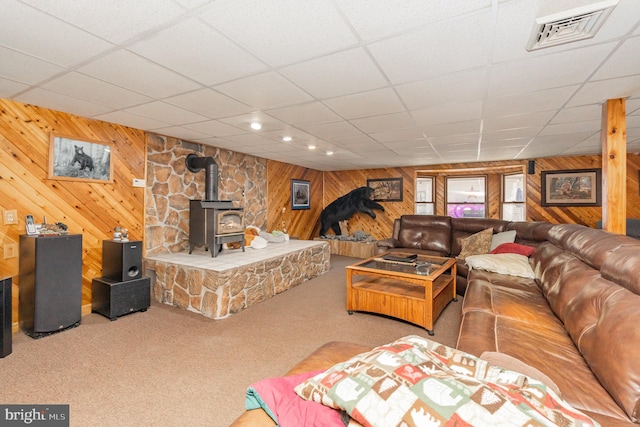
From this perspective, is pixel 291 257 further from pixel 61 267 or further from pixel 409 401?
pixel 409 401

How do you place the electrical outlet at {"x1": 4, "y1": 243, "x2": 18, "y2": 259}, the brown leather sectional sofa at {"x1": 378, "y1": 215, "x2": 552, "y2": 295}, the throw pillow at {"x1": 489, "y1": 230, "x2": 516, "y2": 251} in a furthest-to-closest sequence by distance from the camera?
the brown leather sectional sofa at {"x1": 378, "y1": 215, "x2": 552, "y2": 295} → the throw pillow at {"x1": 489, "y1": 230, "x2": 516, "y2": 251} → the electrical outlet at {"x1": 4, "y1": 243, "x2": 18, "y2": 259}

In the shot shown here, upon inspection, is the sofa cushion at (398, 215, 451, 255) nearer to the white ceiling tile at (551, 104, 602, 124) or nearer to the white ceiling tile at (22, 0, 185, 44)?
the white ceiling tile at (551, 104, 602, 124)

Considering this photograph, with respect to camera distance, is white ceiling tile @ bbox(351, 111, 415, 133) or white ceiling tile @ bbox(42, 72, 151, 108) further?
white ceiling tile @ bbox(351, 111, 415, 133)

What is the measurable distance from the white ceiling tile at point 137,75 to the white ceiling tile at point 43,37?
0.11 meters

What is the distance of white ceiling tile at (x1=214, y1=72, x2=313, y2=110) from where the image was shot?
232 cm

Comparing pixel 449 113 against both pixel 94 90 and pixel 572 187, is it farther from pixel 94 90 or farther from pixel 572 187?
pixel 572 187

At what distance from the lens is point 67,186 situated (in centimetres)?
319

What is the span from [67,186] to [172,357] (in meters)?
2.34

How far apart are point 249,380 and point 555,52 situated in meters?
3.10

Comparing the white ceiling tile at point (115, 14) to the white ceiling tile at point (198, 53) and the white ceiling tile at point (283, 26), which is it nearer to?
the white ceiling tile at point (198, 53)

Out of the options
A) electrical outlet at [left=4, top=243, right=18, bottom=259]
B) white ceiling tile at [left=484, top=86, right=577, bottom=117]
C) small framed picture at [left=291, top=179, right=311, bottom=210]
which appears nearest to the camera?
white ceiling tile at [left=484, top=86, right=577, bottom=117]

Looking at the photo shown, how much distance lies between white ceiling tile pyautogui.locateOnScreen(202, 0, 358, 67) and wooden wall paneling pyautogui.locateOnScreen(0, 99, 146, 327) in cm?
270

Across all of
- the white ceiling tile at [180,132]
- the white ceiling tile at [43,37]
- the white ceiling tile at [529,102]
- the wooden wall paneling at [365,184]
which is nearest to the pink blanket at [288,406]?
the white ceiling tile at [43,37]

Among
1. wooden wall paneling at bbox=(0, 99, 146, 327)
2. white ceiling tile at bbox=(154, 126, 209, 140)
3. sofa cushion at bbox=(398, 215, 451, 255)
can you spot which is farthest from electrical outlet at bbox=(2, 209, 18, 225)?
sofa cushion at bbox=(398, 215, 451, 255)
